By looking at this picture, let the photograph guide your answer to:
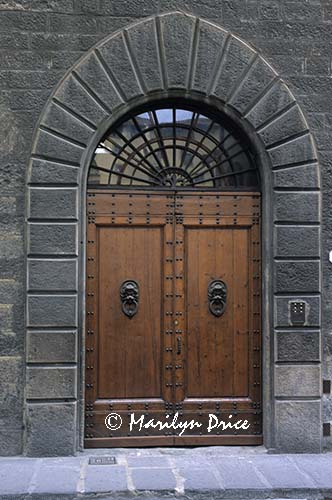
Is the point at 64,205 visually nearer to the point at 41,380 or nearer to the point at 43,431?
the point at 41,380

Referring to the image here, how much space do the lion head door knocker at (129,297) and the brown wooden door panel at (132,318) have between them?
0.14 ft

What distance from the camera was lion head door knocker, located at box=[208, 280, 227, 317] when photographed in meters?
7.71

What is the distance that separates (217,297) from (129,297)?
3.35 feet

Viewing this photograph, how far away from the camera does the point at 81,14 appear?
7531mm

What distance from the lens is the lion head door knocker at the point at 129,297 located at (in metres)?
7.62

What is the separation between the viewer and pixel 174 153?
25.9 feet

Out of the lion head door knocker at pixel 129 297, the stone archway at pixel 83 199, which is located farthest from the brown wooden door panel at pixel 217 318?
the lion head door knocker at pixel 129 297

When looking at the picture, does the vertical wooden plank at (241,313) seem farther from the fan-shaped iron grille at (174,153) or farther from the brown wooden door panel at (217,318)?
the fan-shaped iron grille at (174,153)

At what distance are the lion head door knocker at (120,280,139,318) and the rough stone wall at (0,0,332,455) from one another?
1.13 m

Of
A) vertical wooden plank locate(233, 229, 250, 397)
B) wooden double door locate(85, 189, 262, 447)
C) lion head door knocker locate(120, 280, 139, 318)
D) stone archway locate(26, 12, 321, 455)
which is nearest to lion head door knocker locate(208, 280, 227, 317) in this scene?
wooden double door locate(85, 189, 262, 447)

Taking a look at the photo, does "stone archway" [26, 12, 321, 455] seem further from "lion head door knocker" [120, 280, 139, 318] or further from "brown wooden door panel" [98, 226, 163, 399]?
"lion head door knocker" [120, 280, 139, 318]

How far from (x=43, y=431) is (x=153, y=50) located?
14.4 ft

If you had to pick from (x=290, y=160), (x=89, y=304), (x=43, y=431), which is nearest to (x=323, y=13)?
(x=290, y=160)

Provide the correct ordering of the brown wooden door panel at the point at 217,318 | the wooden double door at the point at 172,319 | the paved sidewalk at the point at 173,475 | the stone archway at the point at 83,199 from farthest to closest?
the brown wooden door panel at the point at 217,318, the wooden double door at the point at 172,319, the stone archway at the point at 83,199, the paved sidewalk at the point at 173,475
